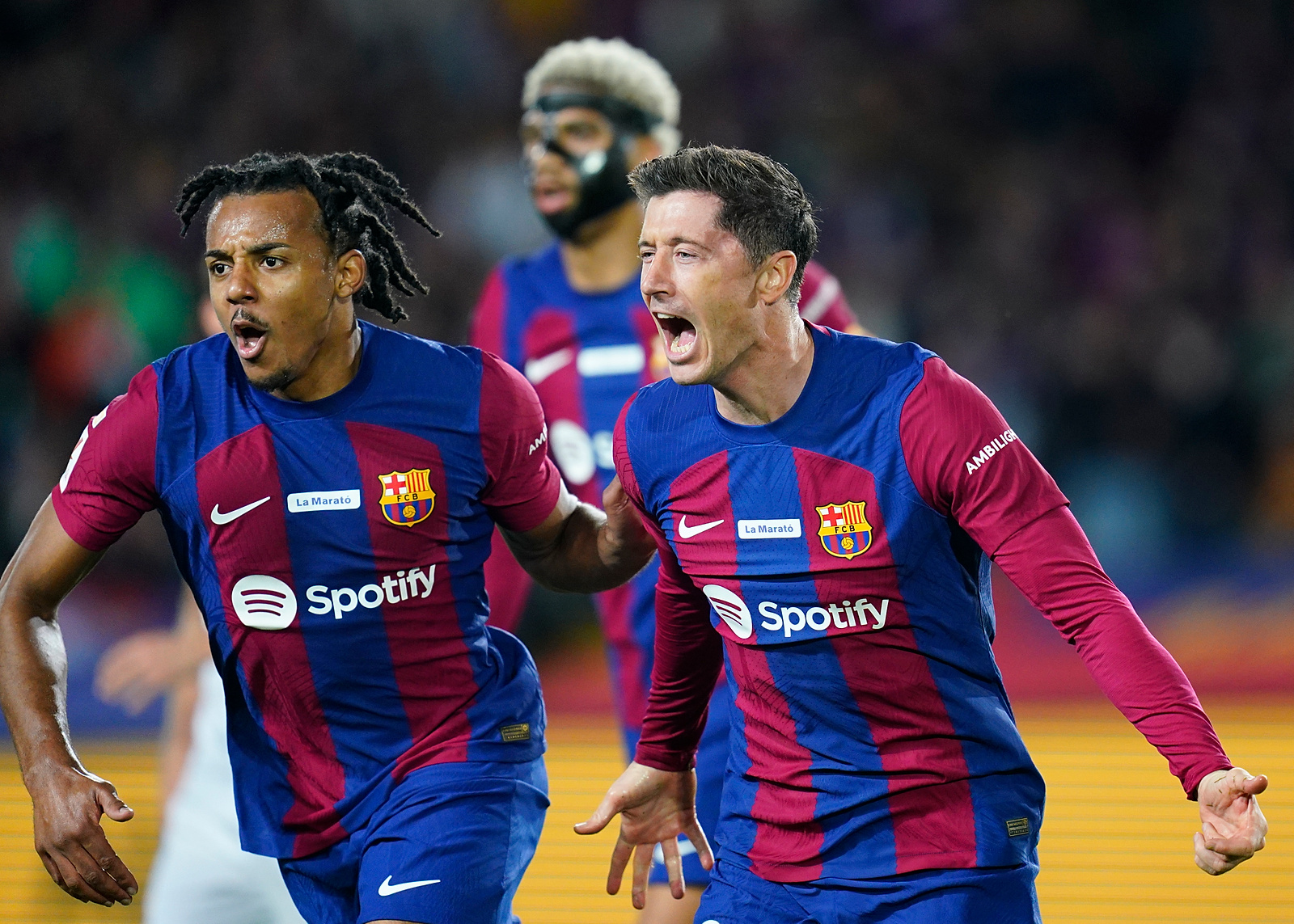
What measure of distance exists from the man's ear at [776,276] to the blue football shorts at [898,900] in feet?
3.77

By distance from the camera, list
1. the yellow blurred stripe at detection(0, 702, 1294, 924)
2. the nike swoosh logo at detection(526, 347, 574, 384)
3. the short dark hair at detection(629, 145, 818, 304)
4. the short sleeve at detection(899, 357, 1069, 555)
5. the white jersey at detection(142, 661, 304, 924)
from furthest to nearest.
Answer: the yellow blurred stripe at detection(0, 702, 1294, 924) < the nike swoosh logo at detection(526, 347, 574, 384) < the white jersey at detection(142, 661, 304, 924) < the short dark hair at detection(629, 145, 818, 304) < the short sleeve at detection(899, 357, 1069, 555)

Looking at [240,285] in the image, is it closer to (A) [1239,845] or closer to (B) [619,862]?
(B) [619,862]

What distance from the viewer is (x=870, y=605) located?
2.85m

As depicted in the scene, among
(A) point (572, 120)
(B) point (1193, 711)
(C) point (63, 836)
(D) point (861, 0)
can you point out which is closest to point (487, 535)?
(C) point (63, 836)

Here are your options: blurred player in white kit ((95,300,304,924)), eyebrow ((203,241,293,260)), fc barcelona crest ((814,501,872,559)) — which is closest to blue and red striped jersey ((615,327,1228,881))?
fc barcelona crest ((814,501,872,559))

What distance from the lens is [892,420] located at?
2.83m

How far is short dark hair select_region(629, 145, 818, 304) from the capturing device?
2.96m

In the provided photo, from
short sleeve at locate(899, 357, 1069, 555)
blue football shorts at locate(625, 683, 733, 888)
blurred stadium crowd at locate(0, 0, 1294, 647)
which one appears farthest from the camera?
blurred stadium crowd at locate(0, 0, 1294, 647)

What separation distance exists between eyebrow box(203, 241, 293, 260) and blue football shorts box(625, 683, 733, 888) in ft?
6.31

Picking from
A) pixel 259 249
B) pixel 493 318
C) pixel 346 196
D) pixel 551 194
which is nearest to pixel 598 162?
pixel 551 194

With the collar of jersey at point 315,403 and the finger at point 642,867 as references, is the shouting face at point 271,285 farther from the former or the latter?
the finger at point 642,867

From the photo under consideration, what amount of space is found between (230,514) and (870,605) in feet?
4.40

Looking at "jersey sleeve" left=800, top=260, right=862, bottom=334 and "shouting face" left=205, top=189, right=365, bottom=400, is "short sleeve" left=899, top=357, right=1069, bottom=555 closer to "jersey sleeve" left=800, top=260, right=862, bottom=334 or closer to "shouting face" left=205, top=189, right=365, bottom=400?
"shouting face" left=205, top=189, right=365, bottom=400

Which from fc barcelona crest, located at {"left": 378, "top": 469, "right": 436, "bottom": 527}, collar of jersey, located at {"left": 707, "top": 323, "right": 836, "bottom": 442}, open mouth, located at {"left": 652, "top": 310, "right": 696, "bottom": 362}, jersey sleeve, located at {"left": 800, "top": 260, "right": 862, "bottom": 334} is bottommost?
fc barcelona crest, located at {"left": 378, "top": 469, "right": 436, "bottom": 527}
